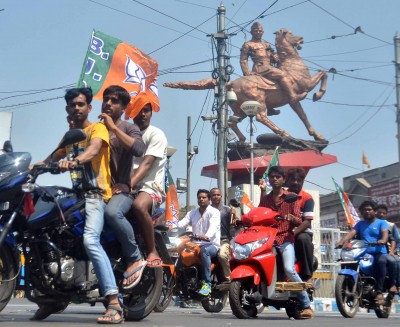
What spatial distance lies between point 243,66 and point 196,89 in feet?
12.5

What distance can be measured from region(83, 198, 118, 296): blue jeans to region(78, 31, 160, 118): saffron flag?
9.04m

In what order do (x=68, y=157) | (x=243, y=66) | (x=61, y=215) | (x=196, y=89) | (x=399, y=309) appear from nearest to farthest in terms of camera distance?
(x=61, y=215) → (x=68, y=157) → (x=399, y=309) → (x=196, y=89) → (x=243, y=66)

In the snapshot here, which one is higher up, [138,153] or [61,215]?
[138,153]

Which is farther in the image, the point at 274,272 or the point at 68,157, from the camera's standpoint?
the point at 274,272

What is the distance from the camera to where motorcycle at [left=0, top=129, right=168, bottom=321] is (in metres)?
5.54

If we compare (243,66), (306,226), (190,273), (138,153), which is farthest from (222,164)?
(243,66)

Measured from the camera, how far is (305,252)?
877 centimetres

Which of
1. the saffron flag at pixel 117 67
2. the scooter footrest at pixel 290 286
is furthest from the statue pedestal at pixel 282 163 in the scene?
the scooter footrest at pixel 290 286

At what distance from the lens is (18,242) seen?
5.83m

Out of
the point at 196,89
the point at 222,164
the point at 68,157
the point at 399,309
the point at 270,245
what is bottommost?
the point at 399,309

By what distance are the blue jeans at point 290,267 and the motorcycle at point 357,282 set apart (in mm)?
1007

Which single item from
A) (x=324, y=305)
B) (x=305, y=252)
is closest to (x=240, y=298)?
(x=305, y=252)

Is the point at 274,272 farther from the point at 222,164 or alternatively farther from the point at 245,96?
the point at 245,96

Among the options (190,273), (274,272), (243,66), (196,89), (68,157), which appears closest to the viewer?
(68,157)
